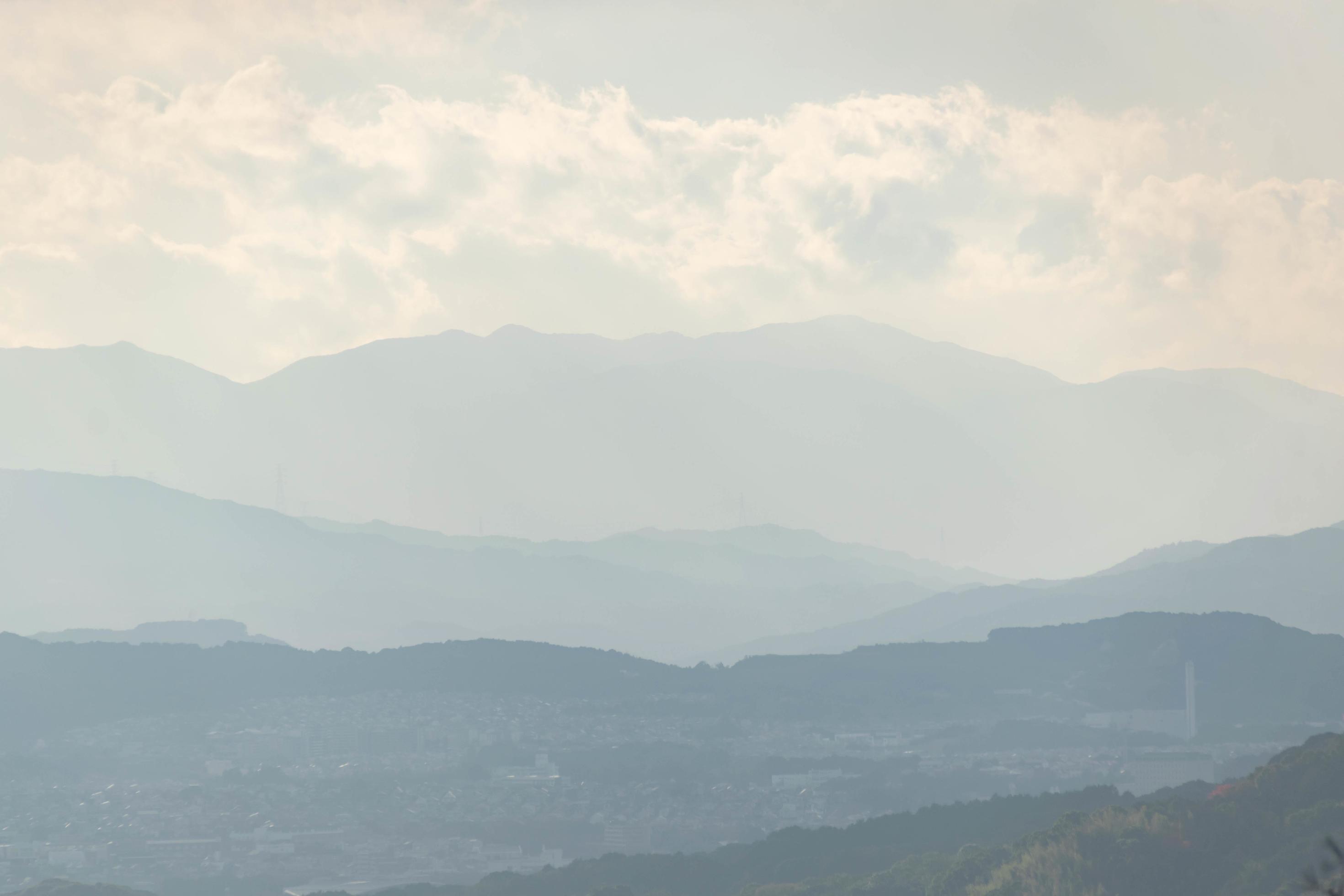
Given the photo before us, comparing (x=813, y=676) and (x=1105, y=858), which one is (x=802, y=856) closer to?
(x=1105, y=858)

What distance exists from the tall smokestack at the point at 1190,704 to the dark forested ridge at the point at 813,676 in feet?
6.15

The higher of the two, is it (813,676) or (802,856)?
(813,676)

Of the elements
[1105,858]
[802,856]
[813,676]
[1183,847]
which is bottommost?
[802,856]

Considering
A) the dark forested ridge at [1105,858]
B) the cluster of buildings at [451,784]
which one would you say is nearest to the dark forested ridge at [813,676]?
the cluster of buildings at [451,784]

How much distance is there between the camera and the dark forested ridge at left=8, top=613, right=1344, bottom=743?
472 feet

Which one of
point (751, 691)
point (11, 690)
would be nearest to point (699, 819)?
point (751, 691)

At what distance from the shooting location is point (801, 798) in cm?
10694

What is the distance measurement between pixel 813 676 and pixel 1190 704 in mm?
40821

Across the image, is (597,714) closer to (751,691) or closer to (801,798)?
(751,691)

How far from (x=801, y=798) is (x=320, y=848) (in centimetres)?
3074

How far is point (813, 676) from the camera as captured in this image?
545 feet

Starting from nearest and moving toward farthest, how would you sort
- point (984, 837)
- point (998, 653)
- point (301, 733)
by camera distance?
point (984, 837), point (301, 733), point (998, 653)

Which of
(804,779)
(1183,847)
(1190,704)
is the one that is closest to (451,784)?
(804,779)

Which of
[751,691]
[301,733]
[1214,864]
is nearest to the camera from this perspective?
[1214,864]
